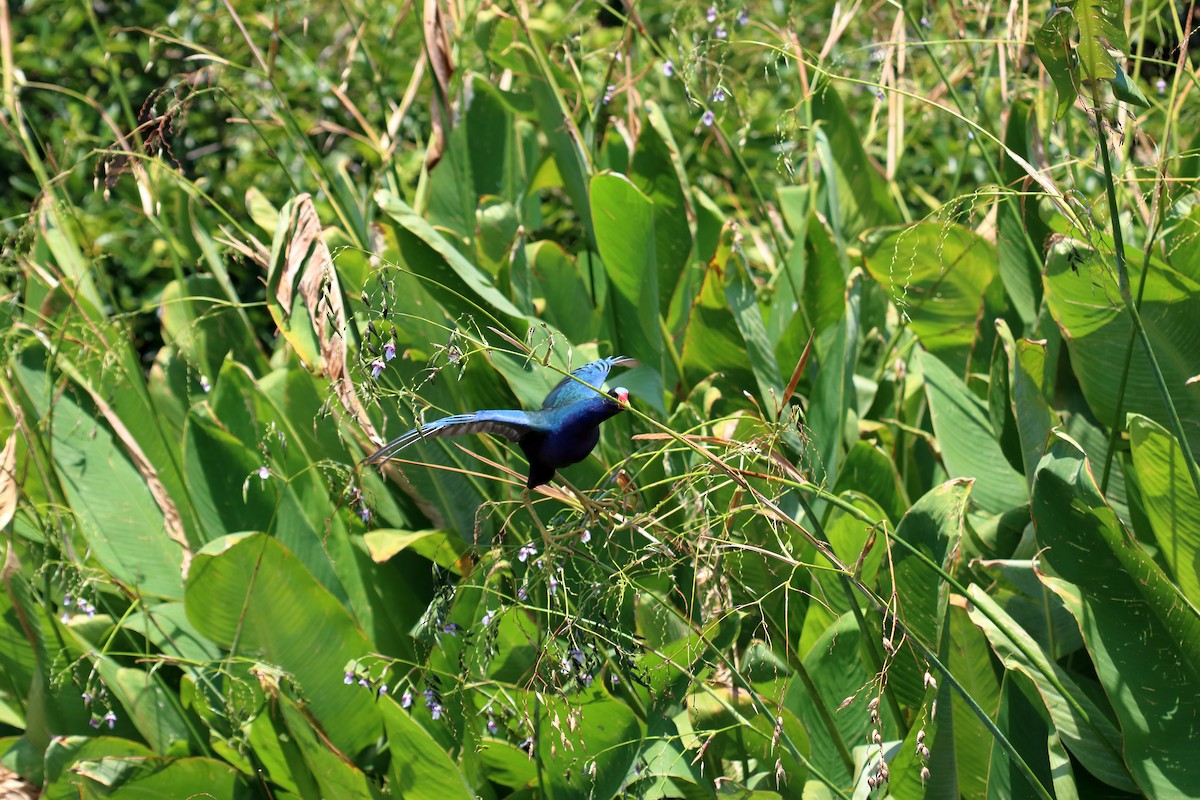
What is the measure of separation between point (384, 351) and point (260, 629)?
27.1 inches

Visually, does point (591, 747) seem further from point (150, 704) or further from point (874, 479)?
point (150, 704)

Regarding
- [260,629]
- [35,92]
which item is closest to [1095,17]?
[260,629]

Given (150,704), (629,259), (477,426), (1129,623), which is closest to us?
(477,426)

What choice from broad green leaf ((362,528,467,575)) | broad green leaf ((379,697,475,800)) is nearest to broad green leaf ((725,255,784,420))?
broad green leaf ((362,528,467,575))

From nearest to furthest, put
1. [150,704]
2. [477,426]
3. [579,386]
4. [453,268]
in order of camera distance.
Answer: [477,426]
[579,386]
[453,268]
[150,704]

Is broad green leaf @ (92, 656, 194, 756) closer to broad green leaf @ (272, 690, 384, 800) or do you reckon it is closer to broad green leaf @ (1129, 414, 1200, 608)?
broad green leaf @ (272, 690, 384, 800)

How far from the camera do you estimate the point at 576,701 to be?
1.43 meters

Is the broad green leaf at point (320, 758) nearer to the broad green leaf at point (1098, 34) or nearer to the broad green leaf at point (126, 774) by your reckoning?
the broad green leaf at point (126, 774)

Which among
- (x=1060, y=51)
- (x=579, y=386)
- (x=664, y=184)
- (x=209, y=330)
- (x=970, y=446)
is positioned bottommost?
(x=970, y=446)

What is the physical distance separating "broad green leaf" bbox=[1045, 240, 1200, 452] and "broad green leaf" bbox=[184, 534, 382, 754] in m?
1.14

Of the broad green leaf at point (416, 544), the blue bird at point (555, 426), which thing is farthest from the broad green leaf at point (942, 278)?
the blue bird at point (555, 426)

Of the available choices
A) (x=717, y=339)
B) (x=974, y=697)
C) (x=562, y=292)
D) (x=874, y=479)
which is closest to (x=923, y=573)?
(x=974, y=697)

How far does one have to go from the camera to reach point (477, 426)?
1031 millimetres

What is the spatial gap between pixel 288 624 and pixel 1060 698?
1090 millimetres
